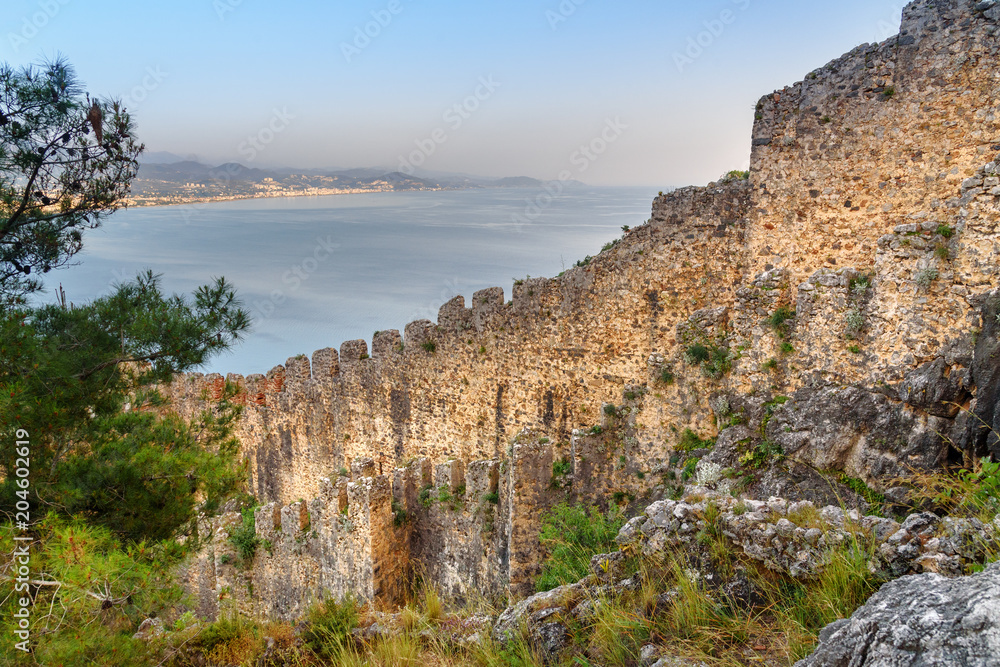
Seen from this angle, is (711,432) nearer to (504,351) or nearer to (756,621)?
(756,621)

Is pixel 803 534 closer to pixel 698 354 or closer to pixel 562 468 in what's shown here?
pixel 698 354

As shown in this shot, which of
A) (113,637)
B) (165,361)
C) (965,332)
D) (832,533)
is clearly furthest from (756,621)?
(165,361)

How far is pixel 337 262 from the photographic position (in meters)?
38.7

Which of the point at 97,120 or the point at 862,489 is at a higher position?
the point at 97,120

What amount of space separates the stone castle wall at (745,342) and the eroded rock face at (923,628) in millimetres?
3249

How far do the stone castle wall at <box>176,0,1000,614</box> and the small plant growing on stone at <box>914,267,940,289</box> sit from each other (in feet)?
0.09

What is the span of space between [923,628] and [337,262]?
127ft

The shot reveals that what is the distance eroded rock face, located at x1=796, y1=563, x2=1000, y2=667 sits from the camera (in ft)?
6.96

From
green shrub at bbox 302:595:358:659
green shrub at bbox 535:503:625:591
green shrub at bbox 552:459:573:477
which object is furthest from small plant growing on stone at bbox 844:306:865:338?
green shrub at bbox 302:595:358:659

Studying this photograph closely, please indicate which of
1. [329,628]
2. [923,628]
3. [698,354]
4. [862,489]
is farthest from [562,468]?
[923,628]

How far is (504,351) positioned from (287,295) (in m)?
22.0

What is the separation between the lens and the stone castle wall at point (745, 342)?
5812 mm

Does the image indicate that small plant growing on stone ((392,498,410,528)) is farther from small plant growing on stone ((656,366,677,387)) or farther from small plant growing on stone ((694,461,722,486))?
small plant growing on stone ((694,461,722,486))

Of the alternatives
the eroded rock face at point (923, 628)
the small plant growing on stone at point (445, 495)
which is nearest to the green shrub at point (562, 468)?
the small plant growing on stone at point (445, 495)
